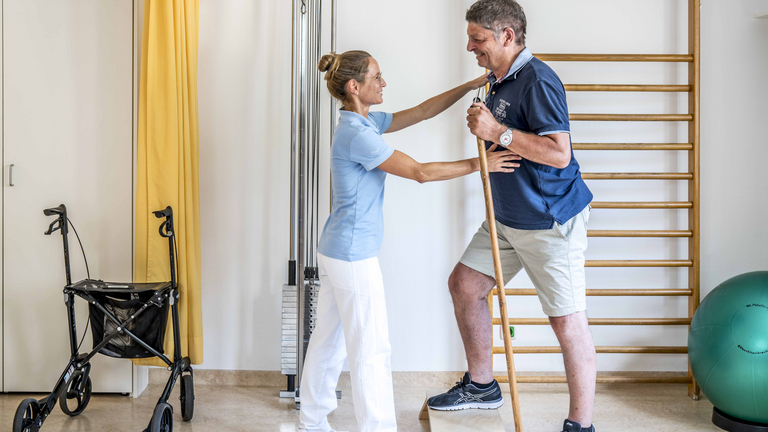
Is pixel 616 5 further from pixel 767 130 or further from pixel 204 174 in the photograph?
pixel 204 174

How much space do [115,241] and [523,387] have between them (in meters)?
2.18

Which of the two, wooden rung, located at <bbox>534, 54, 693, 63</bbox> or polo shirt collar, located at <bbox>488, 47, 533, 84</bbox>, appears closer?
polo shirt collar, located at <bbox>488, 47, 533, 84</bbox>

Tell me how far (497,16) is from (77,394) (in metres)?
2.38

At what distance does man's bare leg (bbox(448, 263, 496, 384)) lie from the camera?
7.52 feet

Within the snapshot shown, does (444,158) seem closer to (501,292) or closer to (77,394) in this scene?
(501,292)

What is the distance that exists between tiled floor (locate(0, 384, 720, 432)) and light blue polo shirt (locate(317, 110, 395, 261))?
3.15ft

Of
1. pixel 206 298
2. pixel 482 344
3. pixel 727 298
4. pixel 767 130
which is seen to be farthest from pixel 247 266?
pixel 767 130

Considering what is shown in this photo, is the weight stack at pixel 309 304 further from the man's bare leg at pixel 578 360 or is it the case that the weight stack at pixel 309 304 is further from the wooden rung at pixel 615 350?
the man's bare leg at pixel 578 360

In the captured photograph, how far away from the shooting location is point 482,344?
233 cm

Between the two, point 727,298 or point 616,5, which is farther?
point 616,5

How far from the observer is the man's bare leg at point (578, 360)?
81.1 inches

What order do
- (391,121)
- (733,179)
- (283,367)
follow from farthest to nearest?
(733,179) < (283,367) < (391,121)

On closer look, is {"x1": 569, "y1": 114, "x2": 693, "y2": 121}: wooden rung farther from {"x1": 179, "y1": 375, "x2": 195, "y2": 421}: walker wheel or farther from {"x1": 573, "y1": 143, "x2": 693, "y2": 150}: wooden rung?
{"x1": 179, "y1": 375, "x2": 195, "y2": 421}: walker wheel

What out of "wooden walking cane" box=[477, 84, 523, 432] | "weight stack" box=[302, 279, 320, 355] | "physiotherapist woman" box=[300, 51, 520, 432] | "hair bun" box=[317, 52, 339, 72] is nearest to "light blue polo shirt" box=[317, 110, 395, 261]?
"physiotherapist woman" box=[300, 51, 520, 432]
